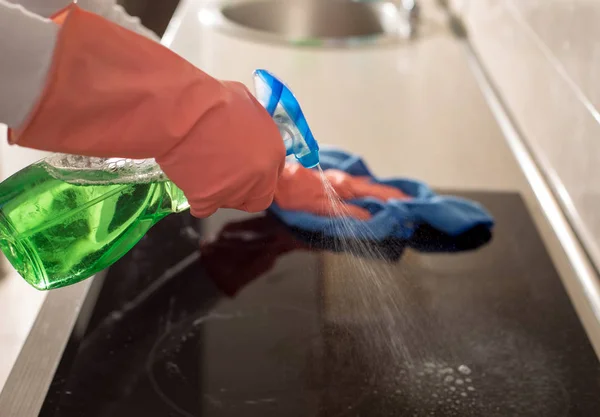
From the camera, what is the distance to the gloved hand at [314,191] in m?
0.84

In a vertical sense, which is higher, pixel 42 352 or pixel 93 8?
pixel 93 8

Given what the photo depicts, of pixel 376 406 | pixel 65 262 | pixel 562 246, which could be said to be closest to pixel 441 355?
pixel 376 406

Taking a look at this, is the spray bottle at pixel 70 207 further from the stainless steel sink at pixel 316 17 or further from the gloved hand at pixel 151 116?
the stainless steel sink at pixel 316 17

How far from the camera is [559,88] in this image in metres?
0.93

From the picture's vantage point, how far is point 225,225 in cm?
91

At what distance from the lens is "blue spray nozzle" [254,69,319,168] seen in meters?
0.52

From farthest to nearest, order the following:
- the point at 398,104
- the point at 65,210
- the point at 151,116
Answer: the point at 398,104 < the point at 65,210 < the point at 151,116

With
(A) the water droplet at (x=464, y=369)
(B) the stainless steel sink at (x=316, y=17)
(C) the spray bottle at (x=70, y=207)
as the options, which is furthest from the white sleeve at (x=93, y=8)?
(B) the stainless steel sink at (x=316, y=17)

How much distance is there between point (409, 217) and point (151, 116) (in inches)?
19.9

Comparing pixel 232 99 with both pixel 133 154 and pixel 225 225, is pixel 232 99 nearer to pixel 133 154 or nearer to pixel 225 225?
pixel 133 154

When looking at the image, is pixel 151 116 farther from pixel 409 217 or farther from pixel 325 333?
pixel 409 217

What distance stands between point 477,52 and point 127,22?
87 centimetres

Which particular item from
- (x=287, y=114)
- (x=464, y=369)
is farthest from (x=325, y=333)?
(x=287, y=114)

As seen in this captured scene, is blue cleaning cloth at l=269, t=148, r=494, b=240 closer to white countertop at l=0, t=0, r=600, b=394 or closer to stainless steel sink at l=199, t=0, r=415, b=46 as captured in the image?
white countertop at l=0, t=0, r=600, b=394
